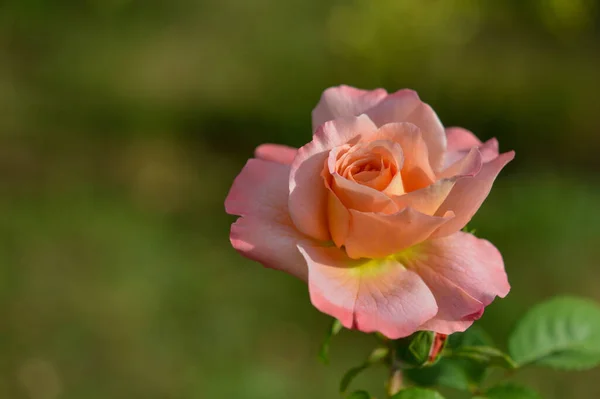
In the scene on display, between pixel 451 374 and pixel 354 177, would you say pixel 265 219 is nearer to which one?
pixel 354 177

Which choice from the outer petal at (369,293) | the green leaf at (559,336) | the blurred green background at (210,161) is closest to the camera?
the outer petal at (369,293)

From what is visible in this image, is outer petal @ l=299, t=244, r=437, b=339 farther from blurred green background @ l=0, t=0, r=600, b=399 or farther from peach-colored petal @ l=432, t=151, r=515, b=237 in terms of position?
blurred green background @ l=0, t=0, r=600, b=399

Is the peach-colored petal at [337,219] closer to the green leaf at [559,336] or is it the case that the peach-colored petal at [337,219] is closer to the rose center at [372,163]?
the rose center at [372,163]

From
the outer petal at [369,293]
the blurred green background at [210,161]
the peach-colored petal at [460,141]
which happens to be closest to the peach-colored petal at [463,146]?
the peach-colored petal at [460,141]

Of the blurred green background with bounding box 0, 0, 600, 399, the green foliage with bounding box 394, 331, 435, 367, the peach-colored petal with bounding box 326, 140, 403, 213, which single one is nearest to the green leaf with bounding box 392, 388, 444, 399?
the green foliage with bounding box 394, 331, 435, 367

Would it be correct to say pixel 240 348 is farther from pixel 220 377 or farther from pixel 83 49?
pixel 83 49

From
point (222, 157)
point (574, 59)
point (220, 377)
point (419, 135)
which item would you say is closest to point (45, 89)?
point (222, 157)
